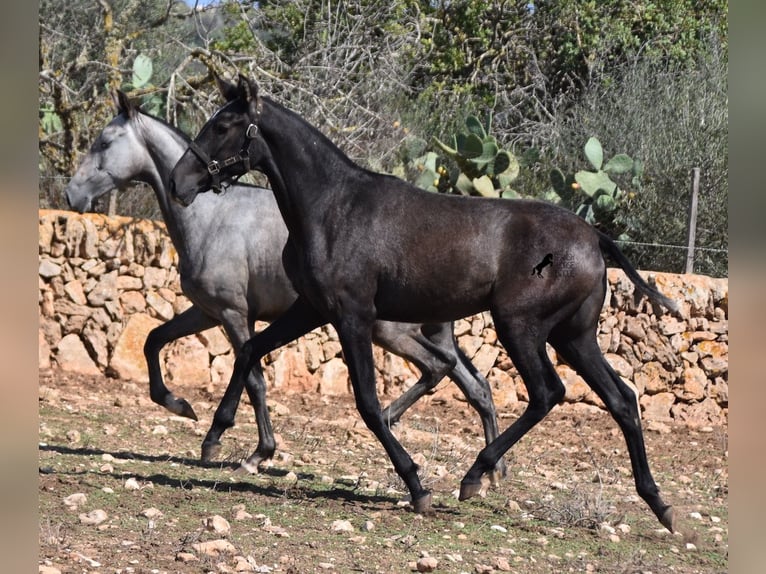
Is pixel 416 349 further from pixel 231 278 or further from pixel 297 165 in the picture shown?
pixel 297 165

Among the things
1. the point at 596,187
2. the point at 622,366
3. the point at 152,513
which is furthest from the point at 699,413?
the point at 152,513

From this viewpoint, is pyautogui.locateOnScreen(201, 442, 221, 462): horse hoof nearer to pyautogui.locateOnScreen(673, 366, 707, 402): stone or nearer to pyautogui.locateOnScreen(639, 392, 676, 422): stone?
pyautogui.locateOnScreen(639, 392, 676, 422): stone

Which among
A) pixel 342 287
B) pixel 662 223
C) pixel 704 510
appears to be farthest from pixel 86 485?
pixel 662 223

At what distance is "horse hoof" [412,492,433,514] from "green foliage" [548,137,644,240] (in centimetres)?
684

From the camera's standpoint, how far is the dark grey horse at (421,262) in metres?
5.87

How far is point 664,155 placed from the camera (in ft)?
45.8

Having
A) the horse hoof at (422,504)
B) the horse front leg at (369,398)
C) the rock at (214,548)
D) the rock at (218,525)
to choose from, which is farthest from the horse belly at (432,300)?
the rock at (214,548)

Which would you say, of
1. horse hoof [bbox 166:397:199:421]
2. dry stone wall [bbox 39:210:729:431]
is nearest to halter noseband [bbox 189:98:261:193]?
horse hoof [bbox 166:397:199:421]

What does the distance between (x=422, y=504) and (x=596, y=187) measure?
23.6ft

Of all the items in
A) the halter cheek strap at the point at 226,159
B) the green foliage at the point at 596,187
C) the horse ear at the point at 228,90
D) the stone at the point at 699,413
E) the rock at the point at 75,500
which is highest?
the green foliage at the point at 596,187

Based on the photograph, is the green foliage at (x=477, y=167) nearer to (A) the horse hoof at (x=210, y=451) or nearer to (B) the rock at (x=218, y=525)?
(A) the horse hoof at (x=210, y=451)

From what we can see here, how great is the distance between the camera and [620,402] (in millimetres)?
5977

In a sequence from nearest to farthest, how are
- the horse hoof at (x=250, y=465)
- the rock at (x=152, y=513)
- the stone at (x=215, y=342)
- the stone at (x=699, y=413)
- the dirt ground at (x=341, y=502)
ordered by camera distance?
the dirt ground at (x=341, y=502) < the rock at (x=152, y=513) < the horse hoof at (x=250, y=465) < the stone at (x=699, y=413) < the stone at (x=215, y=342)
